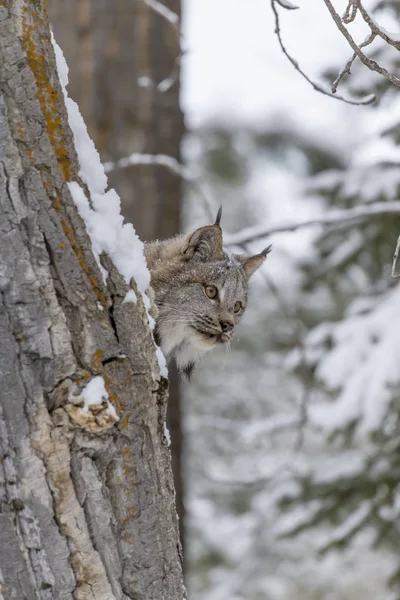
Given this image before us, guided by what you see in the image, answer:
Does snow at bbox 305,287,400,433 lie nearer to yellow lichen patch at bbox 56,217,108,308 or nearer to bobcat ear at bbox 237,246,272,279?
bobcat ear at bbox 237,246,272,279

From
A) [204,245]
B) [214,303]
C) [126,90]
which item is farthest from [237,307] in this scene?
[126,90]

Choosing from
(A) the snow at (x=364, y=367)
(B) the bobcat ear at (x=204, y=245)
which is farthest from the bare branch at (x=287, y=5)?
(A) the snow at (x=364, y=367)

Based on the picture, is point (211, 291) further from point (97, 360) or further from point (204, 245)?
point (97, 360)

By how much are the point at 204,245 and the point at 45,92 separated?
4.69ft

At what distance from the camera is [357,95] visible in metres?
4.42

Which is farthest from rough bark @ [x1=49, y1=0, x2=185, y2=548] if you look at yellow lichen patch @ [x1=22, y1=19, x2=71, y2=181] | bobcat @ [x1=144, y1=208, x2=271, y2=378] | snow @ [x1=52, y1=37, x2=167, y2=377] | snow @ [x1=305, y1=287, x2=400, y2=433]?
yellow lichen patch @ [x1=22, y1=19, x2=71, y2=181]

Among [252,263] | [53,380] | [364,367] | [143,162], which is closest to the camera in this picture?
[53,380]

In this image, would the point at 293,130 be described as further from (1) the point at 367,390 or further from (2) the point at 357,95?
(1) the point at 367,390

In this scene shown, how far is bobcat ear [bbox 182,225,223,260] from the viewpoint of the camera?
2.85m

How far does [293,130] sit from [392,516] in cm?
564

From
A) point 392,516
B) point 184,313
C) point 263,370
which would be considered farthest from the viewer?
point 263,370

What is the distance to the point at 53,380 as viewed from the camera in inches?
57.0

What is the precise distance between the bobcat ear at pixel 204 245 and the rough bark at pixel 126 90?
1.80 metres

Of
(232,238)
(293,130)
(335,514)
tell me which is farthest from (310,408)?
(293,130)
